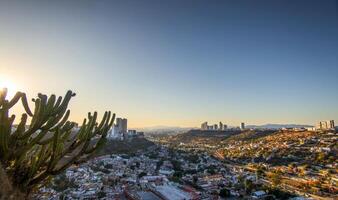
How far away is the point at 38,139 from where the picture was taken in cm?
319

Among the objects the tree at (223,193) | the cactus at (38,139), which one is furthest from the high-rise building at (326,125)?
the cactus at (38,139)

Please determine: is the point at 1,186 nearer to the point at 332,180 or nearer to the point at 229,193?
the point at 229,193

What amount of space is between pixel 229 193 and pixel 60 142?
94.3ft

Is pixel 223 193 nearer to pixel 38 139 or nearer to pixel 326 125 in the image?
pixel 38 139

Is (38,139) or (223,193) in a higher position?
(38,139)

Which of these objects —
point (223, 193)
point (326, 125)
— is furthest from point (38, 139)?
point (326, 125)

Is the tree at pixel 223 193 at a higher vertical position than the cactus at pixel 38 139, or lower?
lower

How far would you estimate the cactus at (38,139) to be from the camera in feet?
9.34

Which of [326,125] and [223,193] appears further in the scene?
[326,125]

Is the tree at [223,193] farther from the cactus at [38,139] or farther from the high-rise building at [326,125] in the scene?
the high-rise building at [326,125]

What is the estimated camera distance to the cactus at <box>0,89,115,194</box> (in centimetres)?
285

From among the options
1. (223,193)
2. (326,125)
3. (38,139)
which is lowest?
(223,193)

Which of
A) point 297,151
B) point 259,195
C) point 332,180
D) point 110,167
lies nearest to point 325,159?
point 297,151

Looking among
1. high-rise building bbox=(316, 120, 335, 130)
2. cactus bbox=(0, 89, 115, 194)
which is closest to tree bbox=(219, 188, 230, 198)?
cactus bbox=(0, 89, 115, 194)
